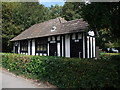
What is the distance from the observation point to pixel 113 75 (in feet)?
19.8

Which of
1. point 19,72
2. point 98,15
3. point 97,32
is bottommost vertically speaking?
point 19,72

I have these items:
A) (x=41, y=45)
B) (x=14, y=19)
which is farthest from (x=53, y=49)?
(x=14, y=19)

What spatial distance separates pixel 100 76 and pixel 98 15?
2193mm

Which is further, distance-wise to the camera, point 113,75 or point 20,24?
point 20,24

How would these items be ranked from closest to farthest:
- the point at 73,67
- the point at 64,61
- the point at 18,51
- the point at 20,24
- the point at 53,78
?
the point at 73,67 < the point at 64,61 < the point at 53,78 < the point at 18,51 < the point at 20,24

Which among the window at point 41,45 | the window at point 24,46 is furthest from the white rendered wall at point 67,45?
the window at point 24,46

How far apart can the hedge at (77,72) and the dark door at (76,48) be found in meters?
8.01

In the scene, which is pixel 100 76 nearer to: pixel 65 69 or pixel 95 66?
pixel 95 66

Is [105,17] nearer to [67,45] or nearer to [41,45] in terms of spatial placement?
[67,45]

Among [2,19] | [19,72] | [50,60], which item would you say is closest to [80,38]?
[19,72]

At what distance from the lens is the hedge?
6.10 meters

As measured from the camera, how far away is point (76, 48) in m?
17.8

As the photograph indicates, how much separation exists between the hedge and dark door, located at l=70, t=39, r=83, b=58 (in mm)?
8007

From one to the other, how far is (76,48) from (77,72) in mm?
10978
